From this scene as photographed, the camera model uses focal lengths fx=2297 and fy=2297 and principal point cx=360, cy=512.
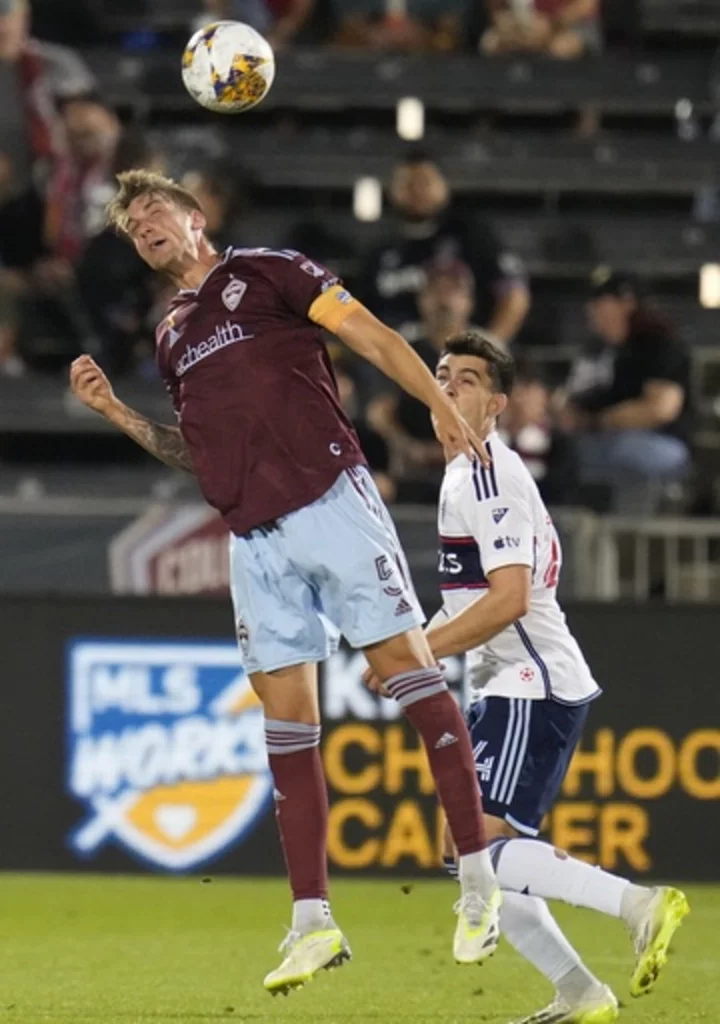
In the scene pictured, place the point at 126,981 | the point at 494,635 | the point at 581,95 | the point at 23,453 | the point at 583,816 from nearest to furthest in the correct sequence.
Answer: the point at 494,635 → the point at 126,981 → the point at 583,816 → the point at 23,453 → the point at 581,95

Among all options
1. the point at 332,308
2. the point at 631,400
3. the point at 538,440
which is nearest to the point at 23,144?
the point at 631,400

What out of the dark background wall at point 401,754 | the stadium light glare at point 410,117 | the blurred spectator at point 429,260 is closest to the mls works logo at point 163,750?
the dark background wall at point 401,754

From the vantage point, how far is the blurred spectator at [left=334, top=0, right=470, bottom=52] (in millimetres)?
17047

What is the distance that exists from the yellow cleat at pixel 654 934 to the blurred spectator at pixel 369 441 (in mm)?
5743

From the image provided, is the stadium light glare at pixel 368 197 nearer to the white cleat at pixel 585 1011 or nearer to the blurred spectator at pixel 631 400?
the blurred spectator at pixel 631 400

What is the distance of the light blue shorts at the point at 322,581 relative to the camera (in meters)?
6.73

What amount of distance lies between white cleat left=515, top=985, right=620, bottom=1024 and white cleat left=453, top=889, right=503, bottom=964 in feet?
1.51

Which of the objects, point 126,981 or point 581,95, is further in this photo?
point 581,95

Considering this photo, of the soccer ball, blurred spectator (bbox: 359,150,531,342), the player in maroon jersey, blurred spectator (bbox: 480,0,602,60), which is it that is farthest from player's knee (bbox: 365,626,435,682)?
blurred spectator (bbox: 480,0,602,60)

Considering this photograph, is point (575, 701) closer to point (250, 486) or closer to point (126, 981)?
point (250, 486)

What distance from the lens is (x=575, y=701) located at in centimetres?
699

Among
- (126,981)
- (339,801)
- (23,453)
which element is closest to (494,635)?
(126,981)

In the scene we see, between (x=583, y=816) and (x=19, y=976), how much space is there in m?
3.70

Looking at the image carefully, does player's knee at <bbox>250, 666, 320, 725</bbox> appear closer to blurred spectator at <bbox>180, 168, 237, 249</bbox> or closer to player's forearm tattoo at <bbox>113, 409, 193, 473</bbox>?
player's forearm tattoo at <bbox>113, 409, 193, 473</bbox>
